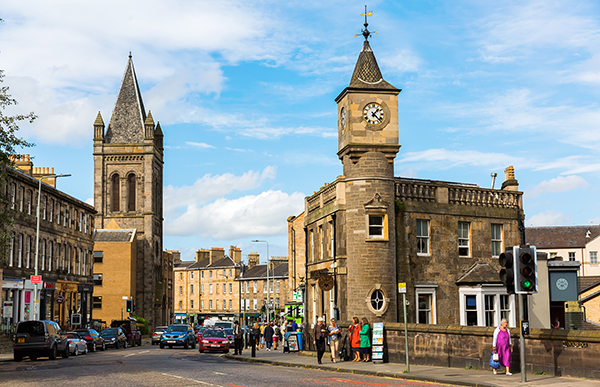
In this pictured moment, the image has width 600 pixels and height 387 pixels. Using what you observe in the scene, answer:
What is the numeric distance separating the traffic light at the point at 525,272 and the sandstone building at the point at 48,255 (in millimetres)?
29291

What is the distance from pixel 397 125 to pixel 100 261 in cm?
5883

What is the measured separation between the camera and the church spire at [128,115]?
322 feet

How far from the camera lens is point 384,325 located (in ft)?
83.5

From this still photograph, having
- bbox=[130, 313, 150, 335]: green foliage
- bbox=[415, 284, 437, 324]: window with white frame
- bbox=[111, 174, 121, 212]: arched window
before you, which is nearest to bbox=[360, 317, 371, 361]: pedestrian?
bbox=[415, 284, 437, 324]: window with white frame

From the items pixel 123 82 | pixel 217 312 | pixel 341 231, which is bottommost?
pixel 217 312

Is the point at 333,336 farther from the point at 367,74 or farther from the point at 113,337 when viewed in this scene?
the point at 113,337

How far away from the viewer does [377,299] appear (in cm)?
3075

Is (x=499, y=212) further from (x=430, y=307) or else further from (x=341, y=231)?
(x=341, y=231)

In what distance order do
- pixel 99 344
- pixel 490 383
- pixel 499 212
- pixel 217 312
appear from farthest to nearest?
1. pixel 217 312
2. pixel 99 344
3. pixel 499 212
4. pixel 490 383

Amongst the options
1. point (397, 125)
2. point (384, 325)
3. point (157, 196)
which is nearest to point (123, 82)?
point (157, 196)

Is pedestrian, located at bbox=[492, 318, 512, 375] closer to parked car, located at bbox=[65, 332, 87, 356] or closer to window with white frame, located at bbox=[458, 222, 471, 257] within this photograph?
window with white frame, located at bbox=[458, 222, 471, 257]

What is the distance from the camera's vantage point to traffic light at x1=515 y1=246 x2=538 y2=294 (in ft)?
52.9

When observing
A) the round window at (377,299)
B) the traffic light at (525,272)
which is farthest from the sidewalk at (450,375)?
the round window at (377,299)

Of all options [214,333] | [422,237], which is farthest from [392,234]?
[214,333]
